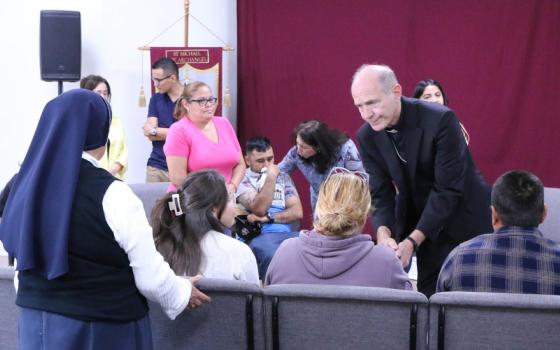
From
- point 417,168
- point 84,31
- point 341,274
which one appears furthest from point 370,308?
point 84,31

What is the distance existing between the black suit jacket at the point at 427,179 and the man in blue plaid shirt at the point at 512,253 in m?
0.34

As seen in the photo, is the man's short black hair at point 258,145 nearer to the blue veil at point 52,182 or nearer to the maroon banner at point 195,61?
the maroon banner at point 195,61

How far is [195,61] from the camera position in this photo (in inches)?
245

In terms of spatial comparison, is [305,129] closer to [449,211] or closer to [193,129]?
[193,129]

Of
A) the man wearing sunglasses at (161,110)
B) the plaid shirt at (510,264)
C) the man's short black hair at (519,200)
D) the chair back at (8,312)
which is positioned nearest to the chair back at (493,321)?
the plaid shirt at (510,264)

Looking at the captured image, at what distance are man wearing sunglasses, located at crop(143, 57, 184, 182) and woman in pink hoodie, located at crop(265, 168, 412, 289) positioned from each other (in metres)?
3.33

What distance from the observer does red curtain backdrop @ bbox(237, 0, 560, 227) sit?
6.05m

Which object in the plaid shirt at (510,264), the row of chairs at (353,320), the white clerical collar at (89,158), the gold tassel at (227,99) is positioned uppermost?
the gold tassel at (227,99)

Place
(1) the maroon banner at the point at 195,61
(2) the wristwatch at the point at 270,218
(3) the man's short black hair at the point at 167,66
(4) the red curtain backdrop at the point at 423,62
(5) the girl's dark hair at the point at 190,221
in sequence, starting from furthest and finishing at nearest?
(1) the maroon banner at the point at 195,61, (4) the red curtain backdrop at the point at 423,62, (3) the man's short black hair at the point at 167,66, (2) the wristwatch at the point at 270,218, (5) the girl's dark hair at the point at 190,221

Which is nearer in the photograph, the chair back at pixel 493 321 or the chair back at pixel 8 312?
the chair back at pixel 493 321

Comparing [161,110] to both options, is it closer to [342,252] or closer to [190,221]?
[190,221]

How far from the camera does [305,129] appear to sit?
479 cm

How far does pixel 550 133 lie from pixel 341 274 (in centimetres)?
405

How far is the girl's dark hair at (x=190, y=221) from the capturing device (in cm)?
281
